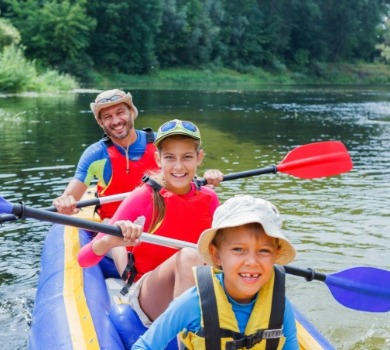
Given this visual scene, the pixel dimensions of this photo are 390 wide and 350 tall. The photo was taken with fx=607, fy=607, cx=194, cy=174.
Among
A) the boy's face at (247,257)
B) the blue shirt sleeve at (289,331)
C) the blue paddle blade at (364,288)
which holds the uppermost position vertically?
the boy's face at (247,257)

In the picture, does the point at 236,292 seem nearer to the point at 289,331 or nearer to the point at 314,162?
the point at 289,331

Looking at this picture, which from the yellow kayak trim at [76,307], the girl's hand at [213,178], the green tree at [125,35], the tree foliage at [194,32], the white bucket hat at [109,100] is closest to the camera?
the yellow kayak trim at [76,307]

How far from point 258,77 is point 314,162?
34951 mm

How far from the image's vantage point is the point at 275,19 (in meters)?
44.6

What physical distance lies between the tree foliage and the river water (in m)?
14.8

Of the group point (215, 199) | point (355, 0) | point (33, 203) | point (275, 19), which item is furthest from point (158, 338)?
point (355, 0)

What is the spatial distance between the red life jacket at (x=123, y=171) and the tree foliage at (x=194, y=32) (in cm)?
2672

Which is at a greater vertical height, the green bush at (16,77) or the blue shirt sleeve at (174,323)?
the blue shirt sleeve at (174,323)

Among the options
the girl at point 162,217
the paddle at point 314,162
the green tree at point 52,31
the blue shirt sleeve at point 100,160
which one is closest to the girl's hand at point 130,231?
the girl at point 162,217

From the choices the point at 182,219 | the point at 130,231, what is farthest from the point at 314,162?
the point at 130,231

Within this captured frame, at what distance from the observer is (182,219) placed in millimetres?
2775

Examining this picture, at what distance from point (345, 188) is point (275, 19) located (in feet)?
129

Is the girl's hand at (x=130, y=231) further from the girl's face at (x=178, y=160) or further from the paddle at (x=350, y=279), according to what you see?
the girl's face at (x=178, y=160)

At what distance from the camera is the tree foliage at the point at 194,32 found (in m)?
30.3
